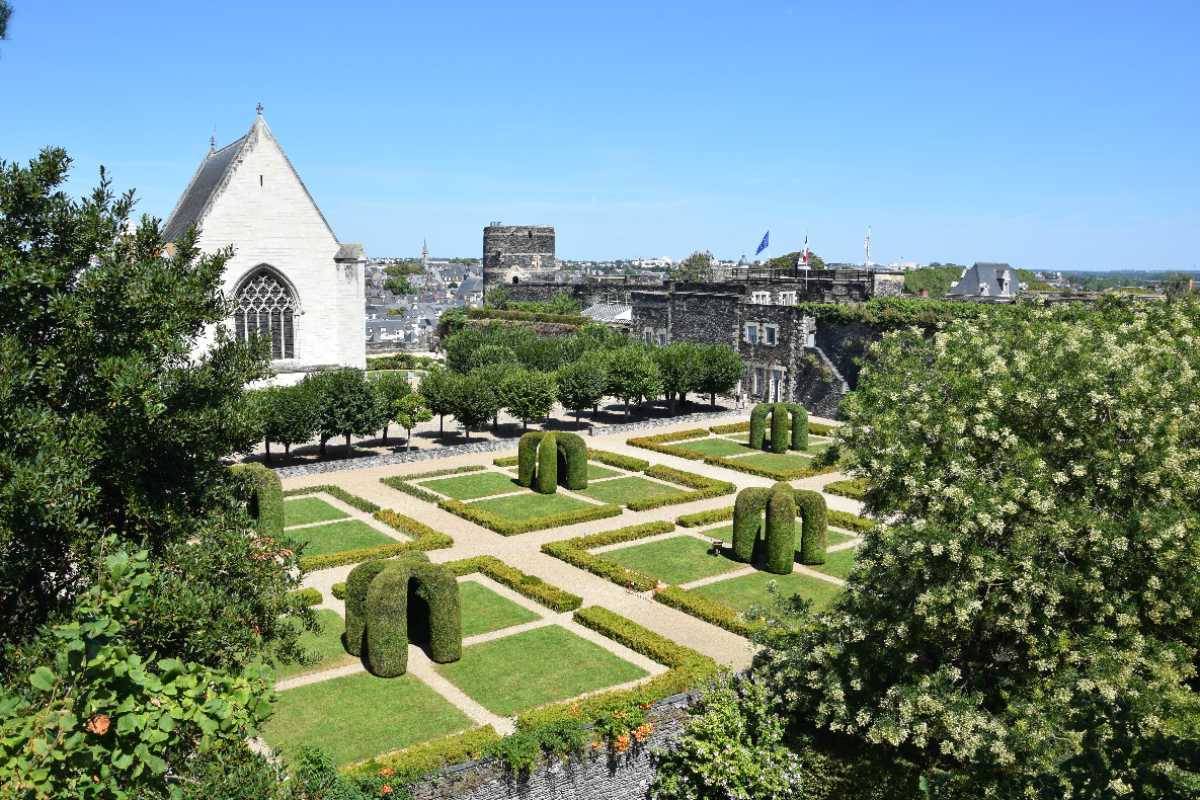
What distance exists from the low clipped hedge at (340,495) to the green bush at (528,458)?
640 centimetres

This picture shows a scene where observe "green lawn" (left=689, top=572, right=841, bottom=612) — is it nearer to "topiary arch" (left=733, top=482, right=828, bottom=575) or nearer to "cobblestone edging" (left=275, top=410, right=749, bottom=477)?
"topiary arch" (left=733, top=482, right=828, bottom=575)

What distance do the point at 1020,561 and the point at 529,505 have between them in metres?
23.4

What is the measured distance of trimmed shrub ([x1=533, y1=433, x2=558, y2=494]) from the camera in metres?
36.3

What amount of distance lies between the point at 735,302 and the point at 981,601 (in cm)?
4886

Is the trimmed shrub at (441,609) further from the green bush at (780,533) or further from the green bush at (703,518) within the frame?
the green bush at (703,518)

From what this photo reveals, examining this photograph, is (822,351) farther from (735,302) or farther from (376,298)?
(376,298)

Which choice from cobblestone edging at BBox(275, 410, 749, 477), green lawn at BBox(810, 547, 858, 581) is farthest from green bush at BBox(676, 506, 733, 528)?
cobblestone edging at BBox(275, 410, 749, 477)

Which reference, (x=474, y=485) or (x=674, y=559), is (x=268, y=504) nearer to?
(x=474, y=485)

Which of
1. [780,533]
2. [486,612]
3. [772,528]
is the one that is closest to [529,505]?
[486,612]

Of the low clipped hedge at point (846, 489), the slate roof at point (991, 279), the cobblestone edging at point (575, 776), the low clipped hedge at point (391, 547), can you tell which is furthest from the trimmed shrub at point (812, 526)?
the slate roof at point (991, 279)

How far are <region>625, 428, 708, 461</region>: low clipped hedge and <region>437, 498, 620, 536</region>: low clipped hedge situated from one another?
10420 mm

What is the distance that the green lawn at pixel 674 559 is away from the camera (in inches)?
1089

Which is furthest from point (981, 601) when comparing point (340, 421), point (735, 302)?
point (735, 302)

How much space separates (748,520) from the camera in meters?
28.4
